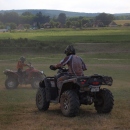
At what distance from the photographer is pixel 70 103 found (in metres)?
10.2

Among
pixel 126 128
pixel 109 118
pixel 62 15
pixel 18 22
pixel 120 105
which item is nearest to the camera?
pixel 126 128

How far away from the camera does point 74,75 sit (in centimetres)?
1077

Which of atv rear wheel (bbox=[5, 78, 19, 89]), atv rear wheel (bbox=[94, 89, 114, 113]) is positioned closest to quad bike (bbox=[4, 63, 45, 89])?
atv rear wheel (bbox=[5, 78, 19, 89])

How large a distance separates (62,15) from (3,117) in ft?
519

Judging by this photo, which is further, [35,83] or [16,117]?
[35,83]

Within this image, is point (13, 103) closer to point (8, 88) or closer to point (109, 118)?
point (109, 118)

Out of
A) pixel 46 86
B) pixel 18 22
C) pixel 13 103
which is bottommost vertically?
pixel 18 22

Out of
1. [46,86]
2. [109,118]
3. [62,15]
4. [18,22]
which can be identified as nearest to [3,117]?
[46,86]

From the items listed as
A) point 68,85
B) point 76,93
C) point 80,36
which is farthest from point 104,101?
point 80,36

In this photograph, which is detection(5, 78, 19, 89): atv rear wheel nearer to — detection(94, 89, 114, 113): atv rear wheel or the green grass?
detection(94, 89, 114, 113): atv rear wheel

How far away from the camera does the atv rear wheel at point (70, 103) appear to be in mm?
10164

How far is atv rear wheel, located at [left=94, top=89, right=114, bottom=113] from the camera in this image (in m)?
10.6

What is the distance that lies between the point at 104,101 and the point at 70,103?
1.02m

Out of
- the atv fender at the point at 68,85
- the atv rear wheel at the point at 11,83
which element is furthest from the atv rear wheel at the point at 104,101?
the atv rear wheel at the point at 11,83
